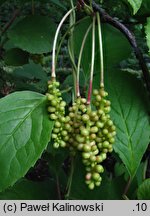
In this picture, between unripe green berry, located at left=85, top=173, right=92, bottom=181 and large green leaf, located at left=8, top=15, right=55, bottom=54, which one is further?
large green leaf, located at left=8, top=15, right=55, bottom=54

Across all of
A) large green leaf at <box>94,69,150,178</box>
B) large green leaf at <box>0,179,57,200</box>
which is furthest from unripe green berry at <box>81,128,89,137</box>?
large green leaf at <box>0,179,57,200</box>

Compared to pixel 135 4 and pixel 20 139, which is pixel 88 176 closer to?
pixel 20 139

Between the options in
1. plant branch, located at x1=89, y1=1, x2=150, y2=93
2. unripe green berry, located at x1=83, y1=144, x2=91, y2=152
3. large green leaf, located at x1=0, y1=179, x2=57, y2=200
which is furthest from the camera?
large green leaf, located at x1=0, y1=179, x2=57, y2=200

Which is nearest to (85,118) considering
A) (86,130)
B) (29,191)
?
(86,130)

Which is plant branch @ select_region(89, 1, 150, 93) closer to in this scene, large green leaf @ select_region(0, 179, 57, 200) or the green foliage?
the green foliage

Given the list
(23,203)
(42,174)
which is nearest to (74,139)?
(23,203)

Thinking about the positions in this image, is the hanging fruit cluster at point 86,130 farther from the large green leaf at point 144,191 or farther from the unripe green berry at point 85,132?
the large green leaf at point 144,191
